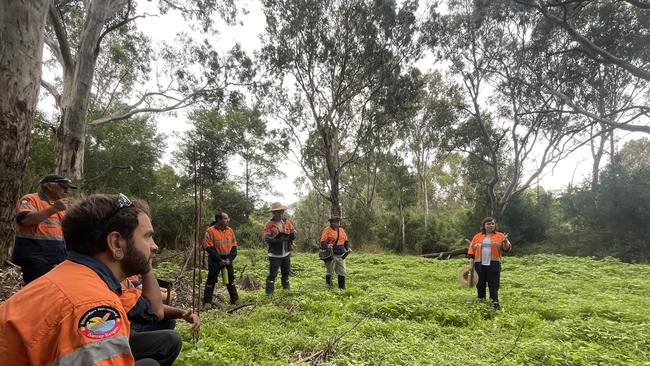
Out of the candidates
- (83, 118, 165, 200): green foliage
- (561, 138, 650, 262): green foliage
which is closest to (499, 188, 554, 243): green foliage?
(561, 138, 650, 262): green foliage

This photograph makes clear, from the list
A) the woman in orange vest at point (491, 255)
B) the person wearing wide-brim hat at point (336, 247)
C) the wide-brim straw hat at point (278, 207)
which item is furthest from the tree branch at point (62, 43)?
the woman in orange vest at point (491, 255)

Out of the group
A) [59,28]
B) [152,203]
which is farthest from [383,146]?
[59,28]

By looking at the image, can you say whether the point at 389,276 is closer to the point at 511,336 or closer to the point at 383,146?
the point at 511,336

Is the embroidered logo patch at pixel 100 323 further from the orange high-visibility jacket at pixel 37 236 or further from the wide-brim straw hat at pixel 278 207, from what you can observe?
the wide-brim straw hat at pixel 278 207

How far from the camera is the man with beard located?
1.28 m

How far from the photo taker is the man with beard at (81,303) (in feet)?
4.20

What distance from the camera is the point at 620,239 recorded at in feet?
60.2

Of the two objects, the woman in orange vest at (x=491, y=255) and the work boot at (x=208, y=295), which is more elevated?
the woman in orange vest at (x=491, y=255)

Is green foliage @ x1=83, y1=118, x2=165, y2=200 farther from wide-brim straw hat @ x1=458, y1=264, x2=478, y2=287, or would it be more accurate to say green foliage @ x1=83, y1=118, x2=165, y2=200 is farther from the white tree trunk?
wide-brim straw hat @ x1=458, y1=264, x2=478, y2=287

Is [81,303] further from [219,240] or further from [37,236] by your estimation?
[219,240]

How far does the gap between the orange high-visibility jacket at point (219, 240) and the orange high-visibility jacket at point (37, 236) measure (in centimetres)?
272

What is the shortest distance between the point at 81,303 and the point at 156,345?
1.42m

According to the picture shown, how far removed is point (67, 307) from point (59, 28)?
10.3 meters

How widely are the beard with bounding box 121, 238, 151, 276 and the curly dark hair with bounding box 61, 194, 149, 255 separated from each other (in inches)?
2.8
